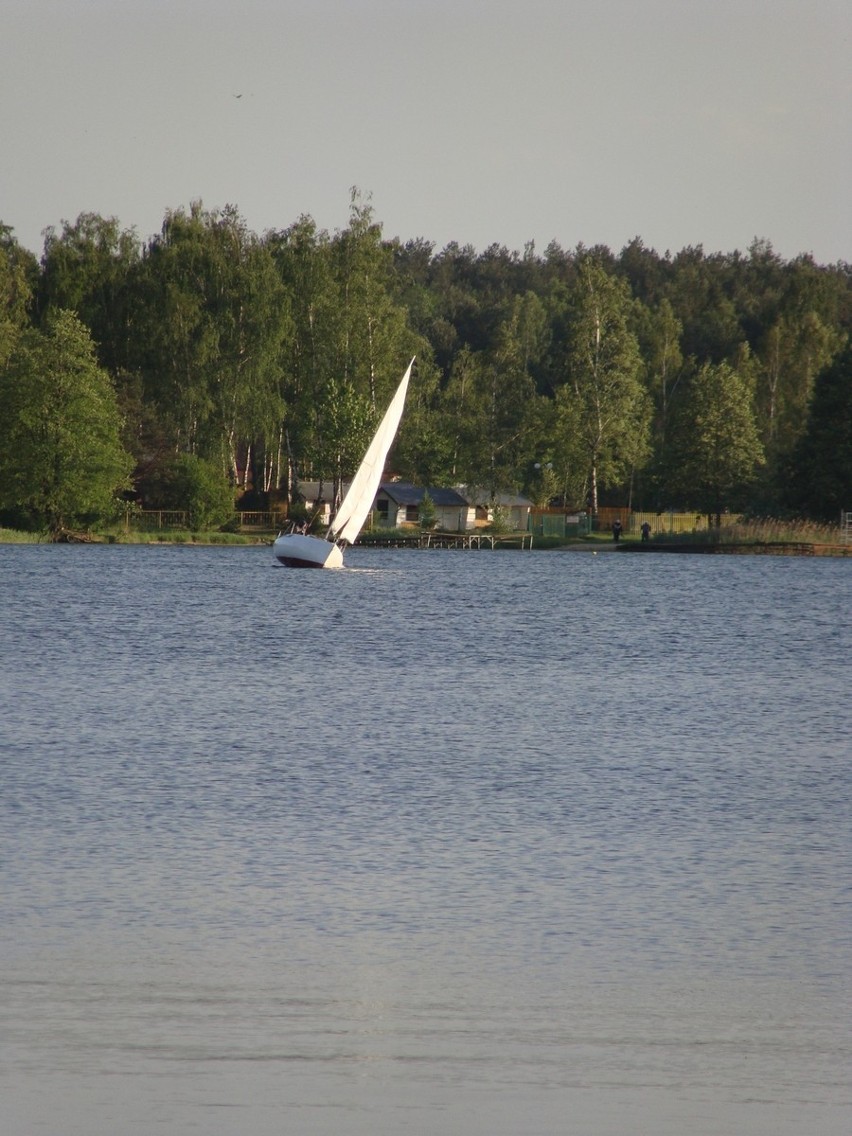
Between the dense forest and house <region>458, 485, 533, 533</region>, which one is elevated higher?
the dense forest

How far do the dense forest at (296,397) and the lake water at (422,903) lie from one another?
193ft

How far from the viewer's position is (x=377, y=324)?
319 ft

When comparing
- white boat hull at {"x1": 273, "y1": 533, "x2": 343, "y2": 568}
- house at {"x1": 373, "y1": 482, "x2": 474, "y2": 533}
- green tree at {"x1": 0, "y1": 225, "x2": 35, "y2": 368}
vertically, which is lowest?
white boat hull at {"x1": 273, "y1": 533, "x2": 343, "y2": 568}

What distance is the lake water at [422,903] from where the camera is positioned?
22.1 ft

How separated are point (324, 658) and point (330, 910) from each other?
70.6 ft

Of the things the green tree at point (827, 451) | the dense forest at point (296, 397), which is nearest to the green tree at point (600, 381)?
the dense forest at point (296, 397)

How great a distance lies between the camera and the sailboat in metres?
65.2

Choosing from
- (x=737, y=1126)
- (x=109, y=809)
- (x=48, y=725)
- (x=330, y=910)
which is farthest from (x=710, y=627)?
(x=737, y=1126)

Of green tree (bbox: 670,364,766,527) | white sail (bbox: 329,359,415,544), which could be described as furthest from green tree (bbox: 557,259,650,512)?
white sail (bbox: 329,359,415,544)

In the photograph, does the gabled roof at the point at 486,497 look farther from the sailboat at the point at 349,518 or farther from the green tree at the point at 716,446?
the sailboat at the point at 349,518

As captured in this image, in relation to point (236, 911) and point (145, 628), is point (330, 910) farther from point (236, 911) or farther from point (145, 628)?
point (145, 628)

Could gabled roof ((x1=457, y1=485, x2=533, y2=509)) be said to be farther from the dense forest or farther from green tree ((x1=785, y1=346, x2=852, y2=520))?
green tree ((x1=785, y1=346, x2=852, y2=520))

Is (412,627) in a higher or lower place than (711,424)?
lower

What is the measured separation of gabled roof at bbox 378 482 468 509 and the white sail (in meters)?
39.6
